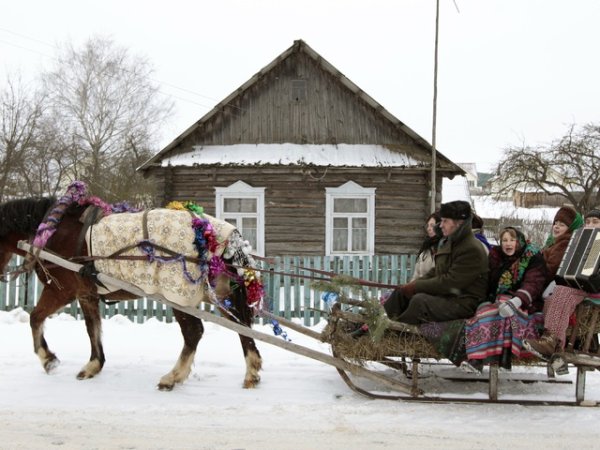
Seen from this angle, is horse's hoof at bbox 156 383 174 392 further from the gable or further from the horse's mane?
the gable

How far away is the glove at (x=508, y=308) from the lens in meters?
4.03

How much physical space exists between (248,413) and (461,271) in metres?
2.03

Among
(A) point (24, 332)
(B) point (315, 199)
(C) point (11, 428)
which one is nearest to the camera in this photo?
(C) point (11, 428)

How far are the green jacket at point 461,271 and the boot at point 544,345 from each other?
523 millimetres

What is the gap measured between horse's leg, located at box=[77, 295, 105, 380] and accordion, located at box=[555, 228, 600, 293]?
4223 mm

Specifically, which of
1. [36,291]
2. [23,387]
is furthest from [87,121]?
[23,387]

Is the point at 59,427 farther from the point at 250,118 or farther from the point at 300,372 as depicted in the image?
the point at 250,118

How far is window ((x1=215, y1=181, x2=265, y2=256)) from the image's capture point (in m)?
13.2

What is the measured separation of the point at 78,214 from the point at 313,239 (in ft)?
28.1

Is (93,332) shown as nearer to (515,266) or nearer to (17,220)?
(17,220)

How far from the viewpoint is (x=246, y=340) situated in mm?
4922

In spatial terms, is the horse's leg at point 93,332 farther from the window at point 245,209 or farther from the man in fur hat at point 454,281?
the window at point 245,209

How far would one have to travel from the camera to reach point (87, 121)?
2916 centimetres

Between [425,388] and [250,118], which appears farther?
[250,118]
